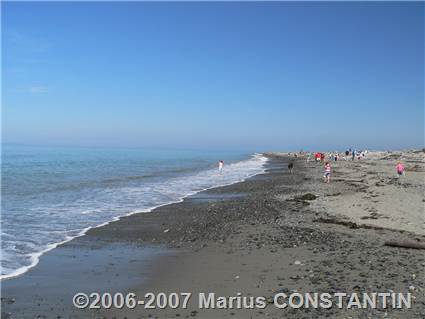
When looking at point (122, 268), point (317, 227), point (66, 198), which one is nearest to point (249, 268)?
point (122, 268)

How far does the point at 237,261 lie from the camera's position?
32.1 ft

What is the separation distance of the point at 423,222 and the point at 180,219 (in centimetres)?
910

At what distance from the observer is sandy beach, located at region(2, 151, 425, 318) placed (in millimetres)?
7141

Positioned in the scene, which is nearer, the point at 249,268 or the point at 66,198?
the point at 249,268

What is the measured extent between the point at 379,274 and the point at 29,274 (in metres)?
A: 7.89

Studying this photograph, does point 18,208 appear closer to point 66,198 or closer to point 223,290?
point 66,198

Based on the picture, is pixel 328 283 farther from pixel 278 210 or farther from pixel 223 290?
pixel 278 210

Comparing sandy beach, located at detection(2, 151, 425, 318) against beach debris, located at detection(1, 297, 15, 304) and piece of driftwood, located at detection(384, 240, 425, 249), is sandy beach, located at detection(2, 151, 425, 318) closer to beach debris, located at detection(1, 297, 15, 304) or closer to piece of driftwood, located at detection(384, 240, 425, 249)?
beach debris, located at detection(1, 297, 15, 304)

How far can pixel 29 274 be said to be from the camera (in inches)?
362

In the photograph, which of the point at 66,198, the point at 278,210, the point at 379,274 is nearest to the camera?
the point at 379,274

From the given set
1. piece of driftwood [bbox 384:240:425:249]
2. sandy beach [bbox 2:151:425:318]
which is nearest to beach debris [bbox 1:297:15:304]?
sandy beach [bbox 2:151:425:318]

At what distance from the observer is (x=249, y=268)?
29.9 ft

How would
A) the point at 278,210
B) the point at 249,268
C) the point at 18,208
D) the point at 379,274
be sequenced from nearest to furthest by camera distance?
the point at 379,274, the point at 249,268, the point at 278,210, the point at 18,208

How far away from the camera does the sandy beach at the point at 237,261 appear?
714 centimetres
